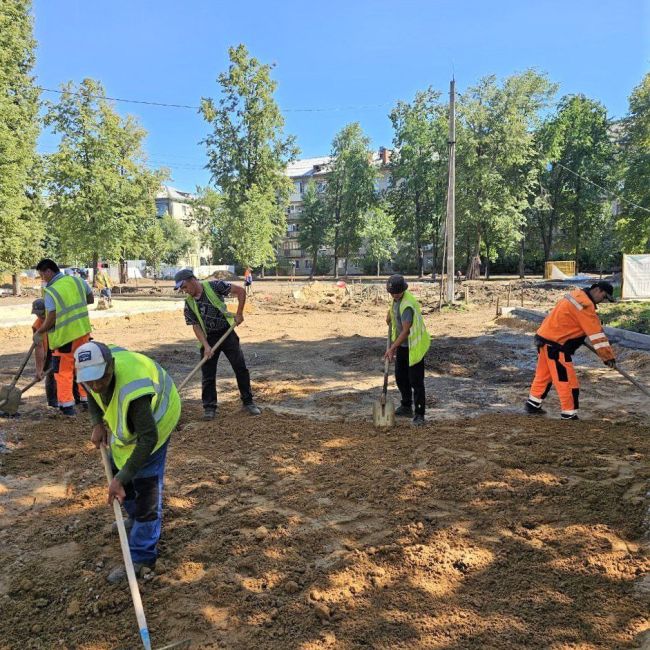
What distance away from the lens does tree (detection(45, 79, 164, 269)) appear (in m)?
21.4

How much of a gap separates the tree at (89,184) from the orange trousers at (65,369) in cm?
1752

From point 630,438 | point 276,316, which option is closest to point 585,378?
point 630,438

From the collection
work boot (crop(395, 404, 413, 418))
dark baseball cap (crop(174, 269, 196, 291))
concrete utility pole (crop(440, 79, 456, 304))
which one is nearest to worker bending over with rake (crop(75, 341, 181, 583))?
dark baseball cap (crop(174, 269, 196, 291))

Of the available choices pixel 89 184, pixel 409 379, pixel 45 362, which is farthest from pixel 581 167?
pixel 45 362

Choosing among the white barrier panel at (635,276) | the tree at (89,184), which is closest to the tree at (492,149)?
the white barrier panel at (635,276)

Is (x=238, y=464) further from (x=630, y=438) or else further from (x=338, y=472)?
(x=630, y=438)

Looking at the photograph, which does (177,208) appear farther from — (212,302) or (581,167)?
(212,302)

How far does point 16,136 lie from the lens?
1919 centimetres

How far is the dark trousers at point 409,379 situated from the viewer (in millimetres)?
5234

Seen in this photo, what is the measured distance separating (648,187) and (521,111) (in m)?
11.5

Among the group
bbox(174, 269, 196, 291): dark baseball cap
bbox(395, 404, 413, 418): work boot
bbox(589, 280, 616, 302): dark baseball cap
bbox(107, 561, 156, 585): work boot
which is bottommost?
bbox(107, 561, 156, 585): work boot

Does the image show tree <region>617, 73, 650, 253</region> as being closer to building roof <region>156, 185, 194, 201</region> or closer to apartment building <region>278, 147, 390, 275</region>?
apartment building <region>278, 147, 390, 275</region>

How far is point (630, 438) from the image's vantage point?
4.68m

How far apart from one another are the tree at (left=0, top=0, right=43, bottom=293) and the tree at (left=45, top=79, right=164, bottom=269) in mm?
1266
